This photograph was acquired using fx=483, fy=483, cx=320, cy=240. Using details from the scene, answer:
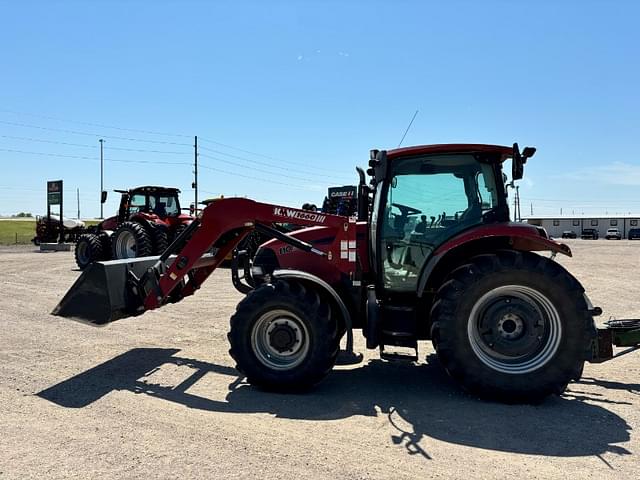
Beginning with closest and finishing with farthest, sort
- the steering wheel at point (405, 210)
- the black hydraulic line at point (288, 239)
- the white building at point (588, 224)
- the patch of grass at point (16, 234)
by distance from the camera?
the steering wheel at point (405, 210) → the black hydraulic line at point (288, 239) → the patch of grass at point (16, 234) → the white building at point (588, 224)

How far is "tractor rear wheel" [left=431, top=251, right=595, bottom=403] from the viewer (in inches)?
179

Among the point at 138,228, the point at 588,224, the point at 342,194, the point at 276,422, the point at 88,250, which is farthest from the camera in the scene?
the point at 588,224

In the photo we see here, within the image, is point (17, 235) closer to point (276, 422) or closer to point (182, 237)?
point (182, 237)

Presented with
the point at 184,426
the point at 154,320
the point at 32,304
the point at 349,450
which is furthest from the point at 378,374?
the point at 32,304

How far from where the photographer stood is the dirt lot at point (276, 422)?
3.41 meters

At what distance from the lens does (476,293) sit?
4680 mm

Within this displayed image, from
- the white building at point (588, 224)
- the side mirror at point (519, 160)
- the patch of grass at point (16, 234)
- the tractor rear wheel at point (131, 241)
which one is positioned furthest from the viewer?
the white building at point (588, 224)

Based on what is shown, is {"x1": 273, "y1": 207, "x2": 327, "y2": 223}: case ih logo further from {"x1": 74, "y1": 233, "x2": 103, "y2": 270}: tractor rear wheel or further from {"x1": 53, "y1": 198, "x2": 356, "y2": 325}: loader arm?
{"x1": 74, "y1": 233, "x2": 103, "y2": 270}: tractor rear wheel

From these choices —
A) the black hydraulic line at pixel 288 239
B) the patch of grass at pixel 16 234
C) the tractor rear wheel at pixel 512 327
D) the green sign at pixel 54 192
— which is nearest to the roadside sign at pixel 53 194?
the green sign at pixel 54 192

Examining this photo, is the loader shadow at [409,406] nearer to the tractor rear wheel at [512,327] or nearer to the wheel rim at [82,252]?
the tractor rear wheel at [512,327]

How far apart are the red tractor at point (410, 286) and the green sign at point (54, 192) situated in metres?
27.3

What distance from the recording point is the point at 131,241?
16109 mm

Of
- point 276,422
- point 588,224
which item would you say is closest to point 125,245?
point 276,422

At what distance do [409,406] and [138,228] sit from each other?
42.2 ft
